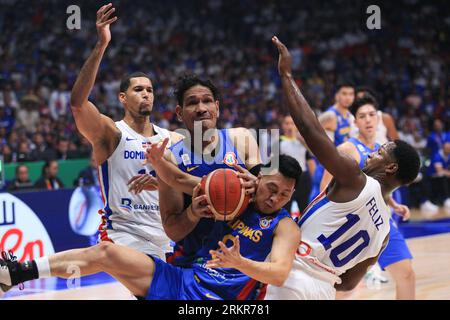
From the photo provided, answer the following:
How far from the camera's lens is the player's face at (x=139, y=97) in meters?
5.77

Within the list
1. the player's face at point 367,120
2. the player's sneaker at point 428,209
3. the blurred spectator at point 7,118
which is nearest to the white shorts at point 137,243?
the player's face at point 367,120

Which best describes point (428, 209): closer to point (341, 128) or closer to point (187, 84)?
point (341, 128)

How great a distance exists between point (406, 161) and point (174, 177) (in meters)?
1.32

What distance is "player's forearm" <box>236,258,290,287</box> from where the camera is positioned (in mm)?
3791

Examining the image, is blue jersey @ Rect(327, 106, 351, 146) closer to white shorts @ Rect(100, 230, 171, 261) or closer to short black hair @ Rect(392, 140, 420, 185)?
white shorts @ Rect(100, 230, 171, 261)

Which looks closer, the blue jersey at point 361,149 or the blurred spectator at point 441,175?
the blue jersey at point 361,149

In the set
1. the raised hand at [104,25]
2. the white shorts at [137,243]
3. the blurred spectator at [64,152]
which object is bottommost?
the white shorts at [137,243]

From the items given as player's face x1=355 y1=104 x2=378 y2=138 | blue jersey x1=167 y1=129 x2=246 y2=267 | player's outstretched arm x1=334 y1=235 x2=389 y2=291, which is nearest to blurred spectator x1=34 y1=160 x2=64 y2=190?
player's face x1=355 y1=104 x2=378 y2=138

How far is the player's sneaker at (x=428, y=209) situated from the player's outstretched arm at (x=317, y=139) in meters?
9.37

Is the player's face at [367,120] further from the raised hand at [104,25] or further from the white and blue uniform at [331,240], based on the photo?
the raised hand at [104,25]

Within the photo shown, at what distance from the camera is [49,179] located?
10.0 meters

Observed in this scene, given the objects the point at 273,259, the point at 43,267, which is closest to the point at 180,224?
the point at 273,259
